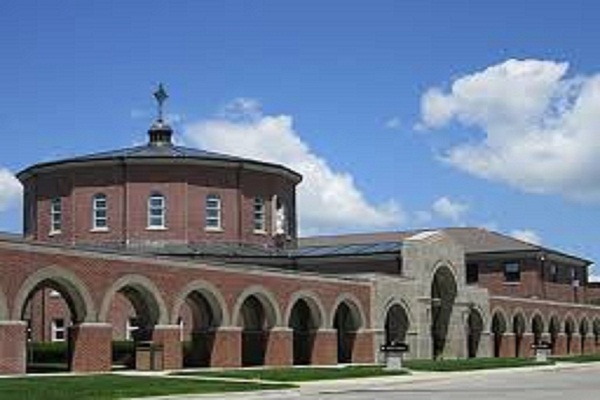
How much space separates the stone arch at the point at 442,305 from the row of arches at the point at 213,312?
931 cm

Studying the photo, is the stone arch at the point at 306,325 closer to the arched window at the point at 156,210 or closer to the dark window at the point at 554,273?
the arched window at the point at 156,210

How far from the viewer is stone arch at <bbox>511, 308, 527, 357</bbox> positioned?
7400cm

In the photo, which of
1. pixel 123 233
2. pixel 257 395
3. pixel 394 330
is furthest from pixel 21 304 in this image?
pixel 394 330

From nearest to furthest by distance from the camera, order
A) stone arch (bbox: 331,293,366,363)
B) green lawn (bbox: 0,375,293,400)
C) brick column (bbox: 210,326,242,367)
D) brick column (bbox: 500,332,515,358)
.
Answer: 1. green lawn (bbox: 0,375,293,400)
2. brick column (bbox: 210,326,242,367)
3. stone arch (bbox: 331,293,366,363)
4. brick column (bbox: 500,332,515,358)

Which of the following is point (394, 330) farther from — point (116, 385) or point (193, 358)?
point (116, 385)

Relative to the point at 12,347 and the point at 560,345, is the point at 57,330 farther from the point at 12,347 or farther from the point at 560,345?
the point at 560,345

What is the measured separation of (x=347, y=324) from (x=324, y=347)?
3.27m

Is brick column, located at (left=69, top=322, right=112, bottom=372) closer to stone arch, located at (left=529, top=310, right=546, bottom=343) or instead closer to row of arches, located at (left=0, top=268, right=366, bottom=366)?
row of arches, located at (left=0, top=268, right=366, bottom=366)

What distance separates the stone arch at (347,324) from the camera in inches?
2096

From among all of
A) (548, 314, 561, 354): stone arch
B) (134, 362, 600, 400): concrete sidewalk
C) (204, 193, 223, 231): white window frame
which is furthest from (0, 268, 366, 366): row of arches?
(548, 314, 561, 354): stone arch

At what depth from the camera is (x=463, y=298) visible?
6353cm

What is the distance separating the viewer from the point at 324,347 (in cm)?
5150

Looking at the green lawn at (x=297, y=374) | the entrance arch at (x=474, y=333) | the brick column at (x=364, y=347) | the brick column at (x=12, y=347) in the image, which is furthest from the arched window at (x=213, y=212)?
the brick column at (x=12, y=347)

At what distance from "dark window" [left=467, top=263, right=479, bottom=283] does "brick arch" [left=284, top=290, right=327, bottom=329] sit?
108 ft
